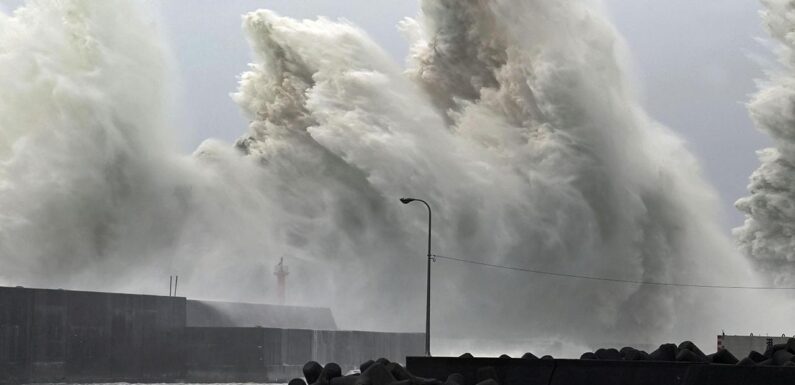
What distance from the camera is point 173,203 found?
73.2m

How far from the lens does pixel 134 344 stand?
166 ft

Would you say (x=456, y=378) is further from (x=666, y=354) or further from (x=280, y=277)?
(x=280, y=277)

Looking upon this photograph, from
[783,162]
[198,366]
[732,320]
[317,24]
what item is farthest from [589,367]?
[732,320]

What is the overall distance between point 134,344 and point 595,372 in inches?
1155

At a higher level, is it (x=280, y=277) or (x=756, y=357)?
(x=280, y=277)

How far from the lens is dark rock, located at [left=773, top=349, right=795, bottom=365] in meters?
28.0

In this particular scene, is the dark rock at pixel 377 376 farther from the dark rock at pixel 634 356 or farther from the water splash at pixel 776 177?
the water splash at pixel 776 177

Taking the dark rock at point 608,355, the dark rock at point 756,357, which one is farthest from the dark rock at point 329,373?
the dark rock at point 756,357

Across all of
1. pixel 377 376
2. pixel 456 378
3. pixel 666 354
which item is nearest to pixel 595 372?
pixel 456 378

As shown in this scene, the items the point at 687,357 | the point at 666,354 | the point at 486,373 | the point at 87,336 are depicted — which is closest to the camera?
the point at 486,373

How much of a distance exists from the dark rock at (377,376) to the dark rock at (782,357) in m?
9.14

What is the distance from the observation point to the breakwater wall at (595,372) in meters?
23.0

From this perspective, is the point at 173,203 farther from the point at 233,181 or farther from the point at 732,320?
the point at 732,320

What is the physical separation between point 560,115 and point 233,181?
1939 centimetres
